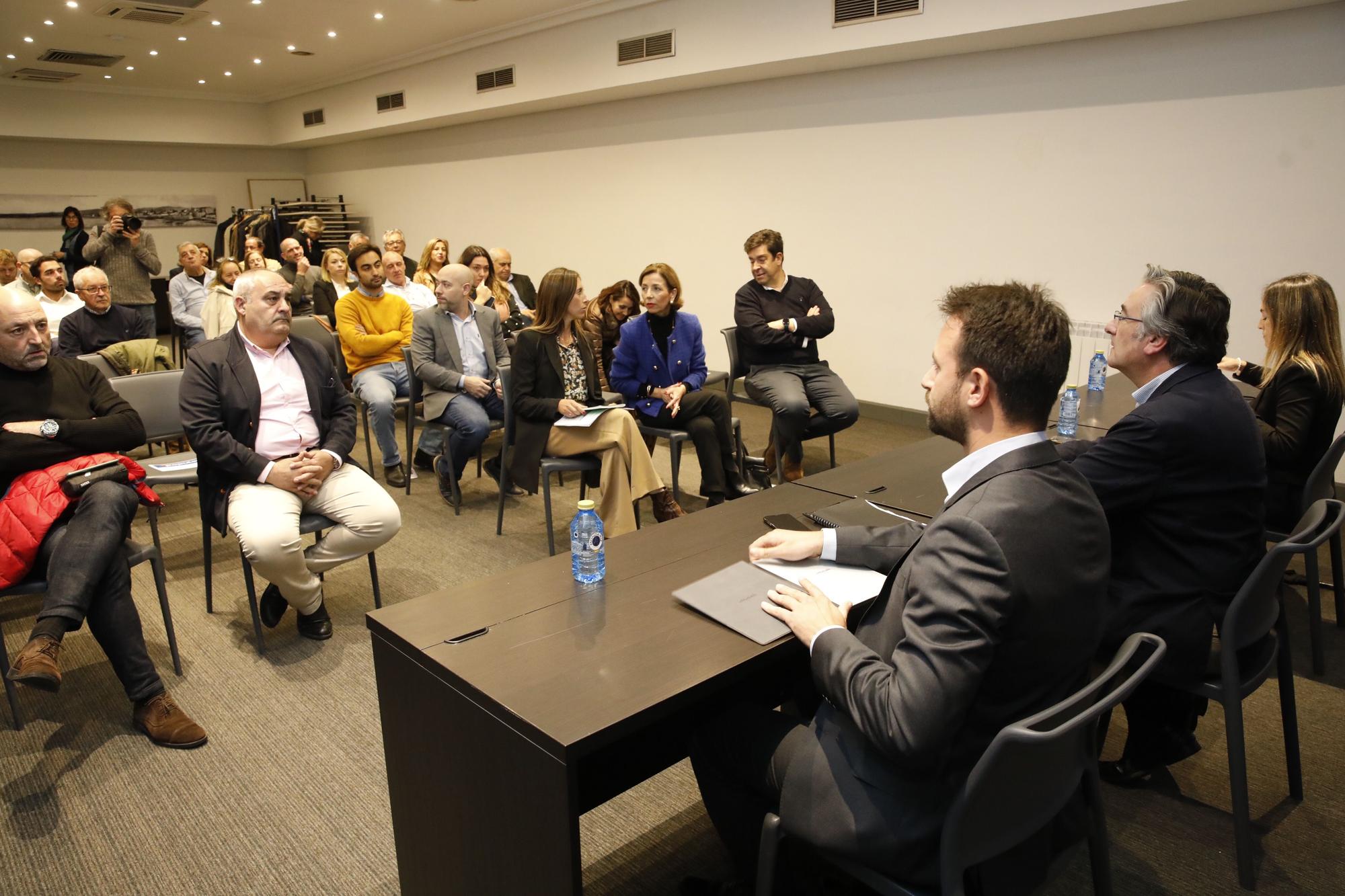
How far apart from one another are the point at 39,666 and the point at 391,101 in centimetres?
920

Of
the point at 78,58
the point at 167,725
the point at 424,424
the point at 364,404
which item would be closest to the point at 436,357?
the point at 424,424

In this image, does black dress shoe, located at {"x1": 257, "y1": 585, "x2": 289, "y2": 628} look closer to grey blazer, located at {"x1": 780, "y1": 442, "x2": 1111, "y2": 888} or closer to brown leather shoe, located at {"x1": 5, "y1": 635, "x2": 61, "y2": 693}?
brown leather shoe, located at {"x1": 5, "y1": 635, "x2": 61, "y2": 693}

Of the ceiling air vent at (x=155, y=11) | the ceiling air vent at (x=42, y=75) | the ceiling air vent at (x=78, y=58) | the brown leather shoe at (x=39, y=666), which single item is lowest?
the brown leather shoe at (x=39, y=666)

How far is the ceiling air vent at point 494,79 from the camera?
837 centimetres

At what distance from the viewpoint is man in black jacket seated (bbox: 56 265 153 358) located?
4.91m

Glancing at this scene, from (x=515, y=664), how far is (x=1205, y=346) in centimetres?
179

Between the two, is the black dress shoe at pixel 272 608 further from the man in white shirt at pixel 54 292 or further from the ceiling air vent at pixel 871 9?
the ceiling air vent at pixel 871 9

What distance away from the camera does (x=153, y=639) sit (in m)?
3.23

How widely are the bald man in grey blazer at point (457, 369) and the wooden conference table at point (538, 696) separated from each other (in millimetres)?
2641

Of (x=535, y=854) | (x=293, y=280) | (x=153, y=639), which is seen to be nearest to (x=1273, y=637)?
(x=535, y=854)

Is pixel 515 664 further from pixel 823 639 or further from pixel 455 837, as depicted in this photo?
pixel 823 639

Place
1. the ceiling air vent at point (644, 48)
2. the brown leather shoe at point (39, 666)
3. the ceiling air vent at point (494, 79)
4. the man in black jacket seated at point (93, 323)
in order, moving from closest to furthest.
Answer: the brown leather shoe at point (39, 666)
the man in black jacket seated at point (93, 323)
the ceiling air vent at point (644, 48)
the ceiling air vent at point (494, 79)

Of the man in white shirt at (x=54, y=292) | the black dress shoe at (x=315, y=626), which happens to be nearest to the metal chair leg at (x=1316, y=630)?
the black dress shoe at (x=315, y=626)

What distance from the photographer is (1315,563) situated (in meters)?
2.47
